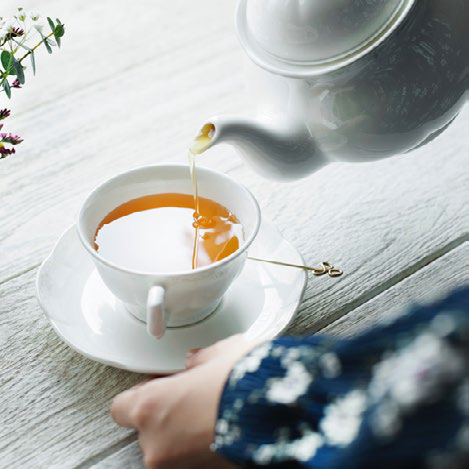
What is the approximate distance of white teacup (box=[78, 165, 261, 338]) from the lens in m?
0.65

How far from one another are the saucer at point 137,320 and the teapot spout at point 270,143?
Result: 8 centimetres

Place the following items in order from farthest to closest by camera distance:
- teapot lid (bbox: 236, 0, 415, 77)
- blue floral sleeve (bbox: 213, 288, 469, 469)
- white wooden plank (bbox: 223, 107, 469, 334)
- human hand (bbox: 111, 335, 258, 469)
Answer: white wooden plank (bbox: 223, 107, 469, 334)
teapot lid (bbox: 236, 0, 415, 77)
human hand (bbox: 111, 335, 258, 469)
blue floral sleeve (bbox: 213, 288, 469, 469)

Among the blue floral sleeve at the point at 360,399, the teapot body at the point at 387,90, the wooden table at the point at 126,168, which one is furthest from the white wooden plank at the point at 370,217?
the blue floral sleeve at the point at 360,399

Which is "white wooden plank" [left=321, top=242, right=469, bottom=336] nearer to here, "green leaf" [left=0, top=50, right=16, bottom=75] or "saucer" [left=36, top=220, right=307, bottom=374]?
"saucer" [left=36, top=220, right=307, bottom=374]

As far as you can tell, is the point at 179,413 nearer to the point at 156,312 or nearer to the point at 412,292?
the point at 156,312

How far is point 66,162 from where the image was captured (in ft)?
3.04

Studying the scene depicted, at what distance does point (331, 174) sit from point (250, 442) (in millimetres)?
456

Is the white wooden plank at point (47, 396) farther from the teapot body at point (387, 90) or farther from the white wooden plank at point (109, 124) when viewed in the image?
the teapot body at point (387, 90)

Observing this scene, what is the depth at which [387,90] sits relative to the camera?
70cm

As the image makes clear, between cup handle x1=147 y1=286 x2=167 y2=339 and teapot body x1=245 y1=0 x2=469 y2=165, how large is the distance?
20cm

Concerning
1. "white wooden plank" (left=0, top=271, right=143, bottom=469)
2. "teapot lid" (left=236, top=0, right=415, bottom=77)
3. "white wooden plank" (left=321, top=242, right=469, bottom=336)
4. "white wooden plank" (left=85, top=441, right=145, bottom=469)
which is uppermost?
"teapot lid" (left=236, top=0, right=415, bottom=77)

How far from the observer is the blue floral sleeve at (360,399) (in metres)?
0.41

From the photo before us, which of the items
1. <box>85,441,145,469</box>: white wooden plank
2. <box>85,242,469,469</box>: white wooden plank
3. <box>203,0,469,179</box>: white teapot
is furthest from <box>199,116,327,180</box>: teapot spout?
<box>85,441,145,469</box>: white wooden plank

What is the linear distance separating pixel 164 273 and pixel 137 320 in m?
0.08
